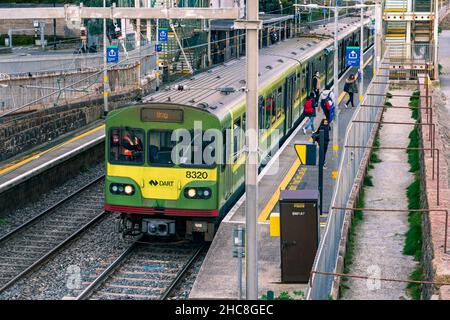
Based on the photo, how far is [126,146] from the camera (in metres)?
18.9

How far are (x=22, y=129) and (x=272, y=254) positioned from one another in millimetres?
13187

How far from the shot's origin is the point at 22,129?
28.8 m

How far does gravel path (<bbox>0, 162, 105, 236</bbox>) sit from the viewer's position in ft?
73.2

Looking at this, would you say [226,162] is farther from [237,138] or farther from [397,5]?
[397,5]

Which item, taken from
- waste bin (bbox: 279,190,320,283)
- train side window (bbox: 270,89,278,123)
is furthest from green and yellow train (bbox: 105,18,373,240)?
train side window (bbox: 270,89,278,123)

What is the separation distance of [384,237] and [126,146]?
202 inches

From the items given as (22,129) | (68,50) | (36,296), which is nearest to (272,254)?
(36,296)

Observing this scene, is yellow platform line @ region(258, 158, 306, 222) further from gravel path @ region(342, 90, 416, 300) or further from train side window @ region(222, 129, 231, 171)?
gravel path @ region(342, 90, 416, 300)

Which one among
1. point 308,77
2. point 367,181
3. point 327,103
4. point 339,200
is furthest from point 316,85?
point 339,200

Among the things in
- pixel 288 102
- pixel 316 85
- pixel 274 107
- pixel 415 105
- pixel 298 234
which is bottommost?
pixel 415 105

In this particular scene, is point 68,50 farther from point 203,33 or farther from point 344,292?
point 344,292

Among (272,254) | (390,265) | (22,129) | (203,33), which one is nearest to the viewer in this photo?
(390,265)

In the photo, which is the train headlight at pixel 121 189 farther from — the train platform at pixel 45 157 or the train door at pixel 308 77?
the train door at pixel 308 77

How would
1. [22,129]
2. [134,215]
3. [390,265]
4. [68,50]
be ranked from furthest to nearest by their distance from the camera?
[68,50] < [22,129] < [134,215] < [390,265]
